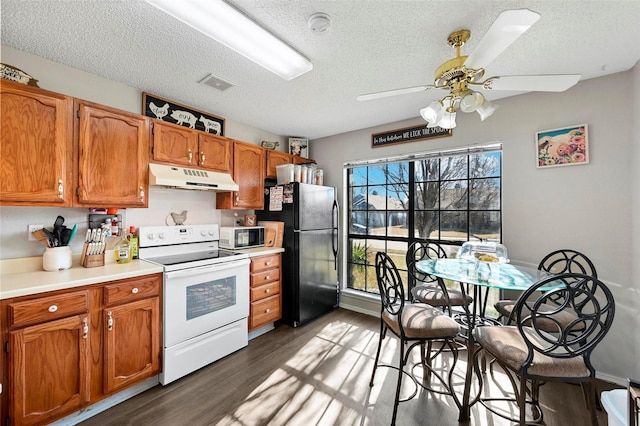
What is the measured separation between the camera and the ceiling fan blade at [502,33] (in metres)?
1.07

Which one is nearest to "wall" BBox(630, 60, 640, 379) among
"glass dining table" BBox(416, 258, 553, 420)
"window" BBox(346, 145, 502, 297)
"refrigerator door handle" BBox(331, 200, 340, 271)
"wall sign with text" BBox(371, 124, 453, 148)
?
"glass dining table" BBox(416, 258, 553, 420)

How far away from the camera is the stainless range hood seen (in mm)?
2289

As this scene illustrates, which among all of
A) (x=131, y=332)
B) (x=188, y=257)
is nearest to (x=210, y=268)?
(x=188, y=257)

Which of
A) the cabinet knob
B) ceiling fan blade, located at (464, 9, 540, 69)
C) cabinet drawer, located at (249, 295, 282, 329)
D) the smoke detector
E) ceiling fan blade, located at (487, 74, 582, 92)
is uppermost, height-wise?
the smoke detector

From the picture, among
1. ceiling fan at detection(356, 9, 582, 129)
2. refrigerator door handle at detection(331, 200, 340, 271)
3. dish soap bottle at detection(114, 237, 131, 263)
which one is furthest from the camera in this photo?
refrigerator door handle at detection(331, 200, 340, 271)

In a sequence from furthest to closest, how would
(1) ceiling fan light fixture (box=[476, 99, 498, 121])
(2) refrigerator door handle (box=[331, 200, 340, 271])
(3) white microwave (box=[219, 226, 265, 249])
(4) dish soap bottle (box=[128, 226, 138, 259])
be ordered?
1. (2) refrigerator door handle (box=[331, 200, 340, 271])
2. (3) white microwave (box=[219, 226, 265, 249])
3. (4) dish soap bottle (box=[128, 226, 138, 259])
4. (1) ceiling fan light fixture (box=[476, 99, 498, 121])

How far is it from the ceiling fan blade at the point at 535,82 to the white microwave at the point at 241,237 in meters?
2.63

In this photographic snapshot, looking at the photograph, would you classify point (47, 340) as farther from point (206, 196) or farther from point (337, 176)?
point (337, 176)

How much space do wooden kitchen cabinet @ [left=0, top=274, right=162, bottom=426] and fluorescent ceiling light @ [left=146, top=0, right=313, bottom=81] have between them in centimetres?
177

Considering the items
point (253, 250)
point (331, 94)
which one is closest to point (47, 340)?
point (253, 250)

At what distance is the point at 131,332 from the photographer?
192 centimetres

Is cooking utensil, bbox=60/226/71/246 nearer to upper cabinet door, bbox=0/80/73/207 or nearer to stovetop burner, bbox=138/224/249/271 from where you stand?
upper cabinet door, bbox=0/80/73/207

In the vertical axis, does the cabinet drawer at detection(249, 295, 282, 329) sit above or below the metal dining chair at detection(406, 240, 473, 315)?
below

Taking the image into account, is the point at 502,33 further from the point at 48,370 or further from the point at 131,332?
the point at 48,370
